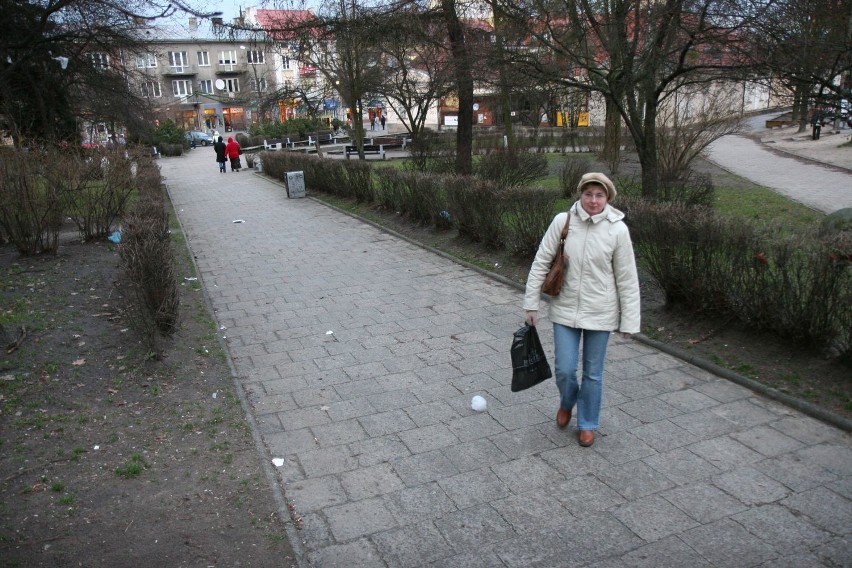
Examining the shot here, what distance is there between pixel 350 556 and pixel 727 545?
1880mm

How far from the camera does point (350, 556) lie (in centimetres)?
333

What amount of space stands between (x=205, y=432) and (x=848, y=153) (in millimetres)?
28451

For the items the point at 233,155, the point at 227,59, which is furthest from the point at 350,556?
the point at 227,59

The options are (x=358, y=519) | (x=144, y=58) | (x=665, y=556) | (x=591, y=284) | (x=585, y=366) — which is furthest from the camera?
(x=144, y=58)

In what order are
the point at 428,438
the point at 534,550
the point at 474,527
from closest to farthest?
the point at 534,550
the point at 474,527
the point at 428,438

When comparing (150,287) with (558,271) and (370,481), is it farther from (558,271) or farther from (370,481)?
(558,271)

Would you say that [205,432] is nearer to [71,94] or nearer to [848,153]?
[71,94]

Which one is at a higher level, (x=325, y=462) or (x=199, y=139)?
(x=199, y=139)

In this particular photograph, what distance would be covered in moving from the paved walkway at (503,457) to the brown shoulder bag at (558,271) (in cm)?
105

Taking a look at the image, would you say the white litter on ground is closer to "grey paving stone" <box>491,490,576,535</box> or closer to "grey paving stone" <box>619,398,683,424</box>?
"grey paving stone" <box>619,398,683,424</box>

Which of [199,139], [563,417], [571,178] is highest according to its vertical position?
[199,139]

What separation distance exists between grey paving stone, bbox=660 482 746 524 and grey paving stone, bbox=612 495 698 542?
5 cm

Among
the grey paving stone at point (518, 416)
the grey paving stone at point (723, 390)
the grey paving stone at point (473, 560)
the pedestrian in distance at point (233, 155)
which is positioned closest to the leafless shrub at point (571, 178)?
the grey paving stone at point (723, 390)

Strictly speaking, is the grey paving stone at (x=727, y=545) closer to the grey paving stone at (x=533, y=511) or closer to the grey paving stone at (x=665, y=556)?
the grey paving stone at (x=665, y=556)
